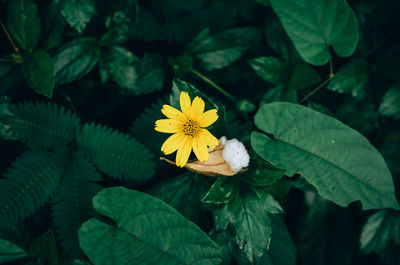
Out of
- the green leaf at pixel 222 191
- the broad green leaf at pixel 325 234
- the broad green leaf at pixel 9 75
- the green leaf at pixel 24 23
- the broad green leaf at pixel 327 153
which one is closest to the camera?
the green leaf at pixel 222 191

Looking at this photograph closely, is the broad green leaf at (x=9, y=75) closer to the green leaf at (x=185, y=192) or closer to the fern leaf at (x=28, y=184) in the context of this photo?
the fern leaf at (x=28, y=184)

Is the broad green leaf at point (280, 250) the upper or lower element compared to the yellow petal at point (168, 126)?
lower

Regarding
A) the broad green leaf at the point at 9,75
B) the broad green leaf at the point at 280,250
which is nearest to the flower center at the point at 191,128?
the broad green leaf at the point at 280,250

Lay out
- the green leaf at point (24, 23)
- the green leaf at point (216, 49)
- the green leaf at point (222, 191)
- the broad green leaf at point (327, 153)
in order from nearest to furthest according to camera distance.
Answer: the green leaf at point (222, 191) → the broad green leaf at point (327, 153) → the green leaf at point (24, 23) → the green leaf at point (216, 49)

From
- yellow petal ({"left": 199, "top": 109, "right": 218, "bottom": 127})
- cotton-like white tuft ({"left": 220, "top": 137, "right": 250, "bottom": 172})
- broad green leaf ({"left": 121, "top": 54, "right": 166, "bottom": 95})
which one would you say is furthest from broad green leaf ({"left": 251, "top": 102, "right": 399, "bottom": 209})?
broad green leaf ({"left": 121, "top": 54, "right": 166, "bottom": 95})

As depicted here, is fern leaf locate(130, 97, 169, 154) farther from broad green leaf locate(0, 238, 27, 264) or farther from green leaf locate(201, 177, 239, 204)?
broad green leaf locate(0, 238, 27, 264)
